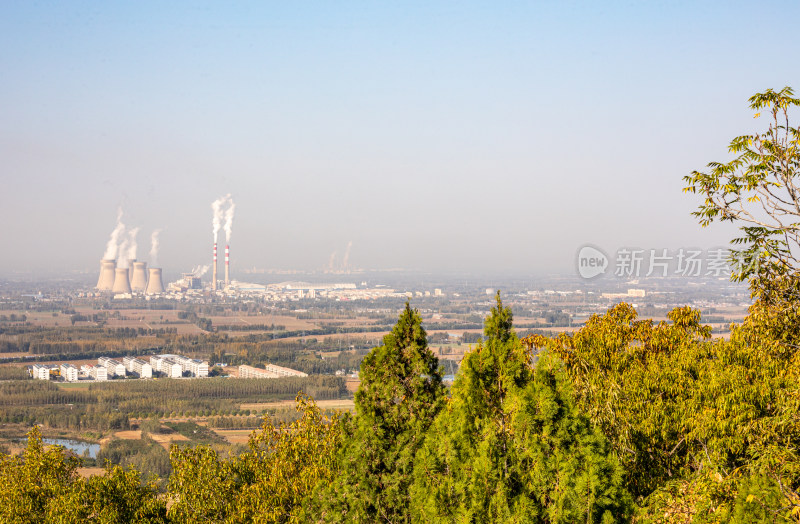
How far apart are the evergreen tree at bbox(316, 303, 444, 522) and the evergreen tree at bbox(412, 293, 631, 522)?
57 centimetres

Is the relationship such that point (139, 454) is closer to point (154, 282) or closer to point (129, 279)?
point (154, 282)

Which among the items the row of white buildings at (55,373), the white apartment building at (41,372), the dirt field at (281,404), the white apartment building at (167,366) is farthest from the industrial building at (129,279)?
the dirt field at (281,404)

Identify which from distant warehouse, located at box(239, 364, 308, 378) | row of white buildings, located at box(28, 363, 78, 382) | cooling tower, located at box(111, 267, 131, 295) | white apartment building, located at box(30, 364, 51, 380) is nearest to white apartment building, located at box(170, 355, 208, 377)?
distant warehouse, located at box(239, 364, 308, 378)

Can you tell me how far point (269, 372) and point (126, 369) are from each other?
497 inches

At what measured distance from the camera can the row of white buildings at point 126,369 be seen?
52.5 meters

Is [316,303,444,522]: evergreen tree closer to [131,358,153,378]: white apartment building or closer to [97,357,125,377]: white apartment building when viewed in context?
[131,358,153,378]: white apartment building

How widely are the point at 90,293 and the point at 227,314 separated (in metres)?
39.9

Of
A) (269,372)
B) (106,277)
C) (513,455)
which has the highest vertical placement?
(513,455)

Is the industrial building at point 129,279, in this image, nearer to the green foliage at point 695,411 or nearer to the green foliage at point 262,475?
the green foliage at point 262,475

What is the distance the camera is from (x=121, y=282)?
→ 347 ft

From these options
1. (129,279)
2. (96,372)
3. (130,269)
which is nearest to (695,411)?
(96,372)

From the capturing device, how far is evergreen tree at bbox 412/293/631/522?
140 inches

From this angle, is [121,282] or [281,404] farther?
[121,282]
